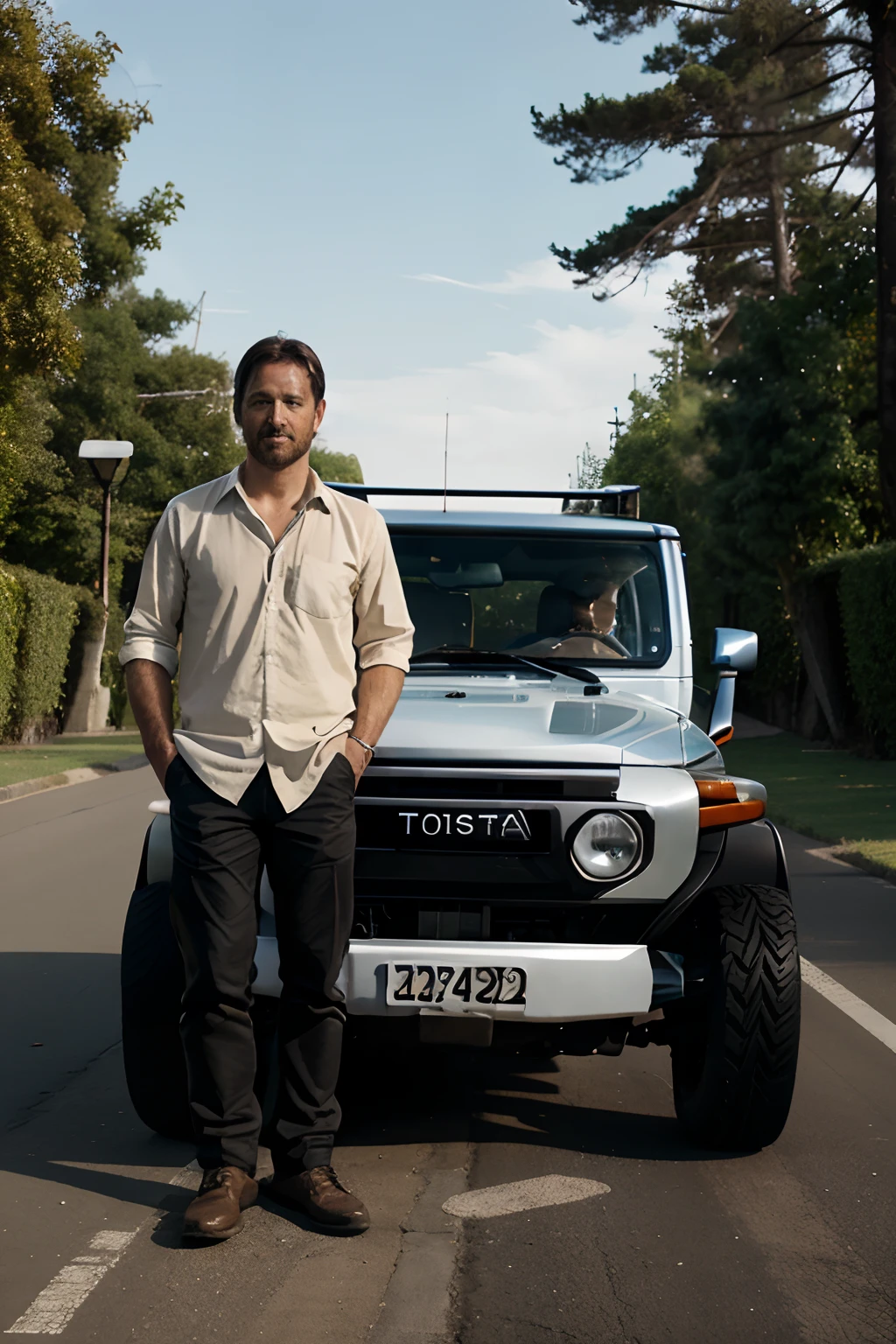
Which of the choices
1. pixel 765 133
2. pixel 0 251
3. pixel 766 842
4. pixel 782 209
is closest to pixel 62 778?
pixel 0 251

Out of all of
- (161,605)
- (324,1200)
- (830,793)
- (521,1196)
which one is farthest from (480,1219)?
(830,793)

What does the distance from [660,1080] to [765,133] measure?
2243 centimetres

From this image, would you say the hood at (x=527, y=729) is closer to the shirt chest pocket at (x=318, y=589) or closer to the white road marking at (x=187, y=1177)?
the shirt chest pocket at (x=318, y=589)

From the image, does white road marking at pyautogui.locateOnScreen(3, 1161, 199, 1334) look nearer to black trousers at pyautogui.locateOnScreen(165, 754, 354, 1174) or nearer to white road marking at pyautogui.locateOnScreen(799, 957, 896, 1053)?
black trousers at pyautogui.locateOnScreen(165, 754, 354, 1174)

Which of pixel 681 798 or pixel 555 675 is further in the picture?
pixel 555 675

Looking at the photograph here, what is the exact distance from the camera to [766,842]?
16.0 feet

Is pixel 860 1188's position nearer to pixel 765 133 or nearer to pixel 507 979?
pixel 507 979

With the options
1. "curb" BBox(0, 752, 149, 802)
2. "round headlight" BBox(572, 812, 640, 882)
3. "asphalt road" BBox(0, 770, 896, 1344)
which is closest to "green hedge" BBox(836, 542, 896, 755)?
"curb" BBox(0, 752, 149, 802)

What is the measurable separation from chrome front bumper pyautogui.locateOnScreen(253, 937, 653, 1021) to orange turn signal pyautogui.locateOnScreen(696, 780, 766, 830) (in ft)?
1.65

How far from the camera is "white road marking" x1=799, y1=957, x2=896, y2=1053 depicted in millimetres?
6681

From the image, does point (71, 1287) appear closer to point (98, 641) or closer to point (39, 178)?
point (39, 178)

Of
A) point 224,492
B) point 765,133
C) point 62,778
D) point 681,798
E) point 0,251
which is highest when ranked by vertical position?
point 765,133

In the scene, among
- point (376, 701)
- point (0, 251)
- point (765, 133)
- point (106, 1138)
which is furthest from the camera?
point (765, 133)

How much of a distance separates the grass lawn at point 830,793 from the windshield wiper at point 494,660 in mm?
6739
